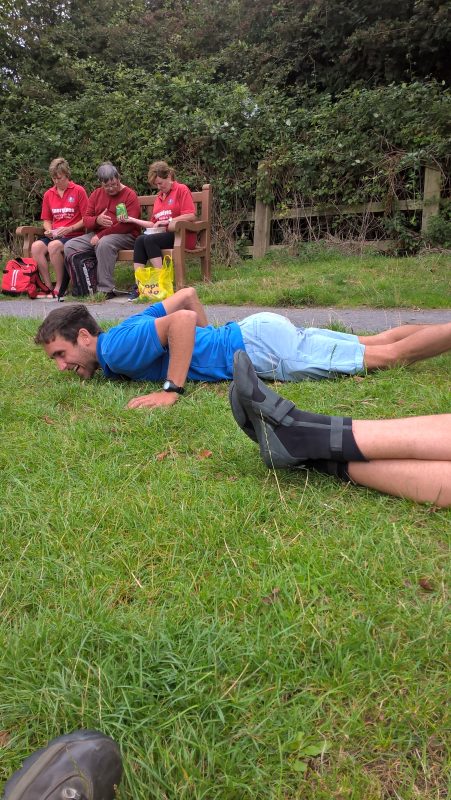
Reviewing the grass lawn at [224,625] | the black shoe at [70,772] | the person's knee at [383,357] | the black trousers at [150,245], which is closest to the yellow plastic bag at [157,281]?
Answer: the black trousers at [150,245]

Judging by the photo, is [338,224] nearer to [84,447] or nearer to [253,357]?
[253,357]

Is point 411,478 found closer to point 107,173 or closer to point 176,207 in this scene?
point 176,207

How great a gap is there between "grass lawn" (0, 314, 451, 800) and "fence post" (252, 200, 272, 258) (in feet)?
25.2

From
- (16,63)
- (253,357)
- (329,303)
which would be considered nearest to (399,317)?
(329,303)

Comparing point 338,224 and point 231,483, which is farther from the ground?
point 338,224

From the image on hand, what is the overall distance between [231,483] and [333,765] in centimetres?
125

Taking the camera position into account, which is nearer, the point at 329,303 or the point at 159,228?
the point at 329,303

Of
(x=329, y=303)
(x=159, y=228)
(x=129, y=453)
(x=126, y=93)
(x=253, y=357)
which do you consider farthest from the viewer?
(x=126, y=93)

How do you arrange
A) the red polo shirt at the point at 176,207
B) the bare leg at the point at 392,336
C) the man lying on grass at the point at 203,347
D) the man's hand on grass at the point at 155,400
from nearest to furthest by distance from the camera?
the man's hand on grass at the point at 155,400
the man lying on grass at the point at 203,347
the bare leg at the point at 392,336
the red polo shirt at the point at 176,207

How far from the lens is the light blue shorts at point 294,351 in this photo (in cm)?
365

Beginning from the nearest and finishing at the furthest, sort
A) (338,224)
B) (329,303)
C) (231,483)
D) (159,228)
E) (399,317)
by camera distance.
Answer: (231,483) → (399,317) → (329,303) → (159,228) → (338,224)

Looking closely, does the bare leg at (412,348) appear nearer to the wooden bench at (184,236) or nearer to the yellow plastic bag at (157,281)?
the yellow plastic bag at (157,281)

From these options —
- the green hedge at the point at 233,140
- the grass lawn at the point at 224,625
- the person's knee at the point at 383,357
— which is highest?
the green hedge at the point at 233,140

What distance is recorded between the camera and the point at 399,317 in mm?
5227
